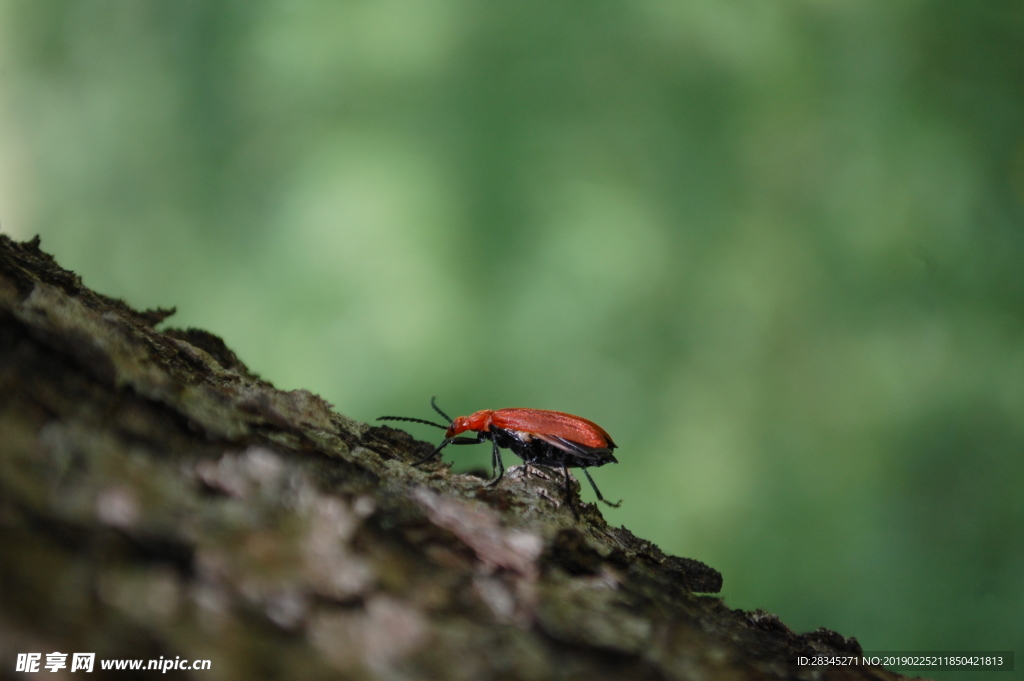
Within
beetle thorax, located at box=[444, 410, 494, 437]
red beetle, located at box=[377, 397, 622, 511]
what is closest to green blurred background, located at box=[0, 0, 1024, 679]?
beetle thorax, located at box=[444, 410, 494, 437]

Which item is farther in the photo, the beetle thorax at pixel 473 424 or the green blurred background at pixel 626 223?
the green blurred background at pixel 626 223

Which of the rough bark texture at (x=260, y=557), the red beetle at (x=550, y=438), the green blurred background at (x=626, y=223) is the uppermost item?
the green blurred background at (x=626, y=223)

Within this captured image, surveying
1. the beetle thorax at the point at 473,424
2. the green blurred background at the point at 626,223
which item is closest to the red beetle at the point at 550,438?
the beetle thorax at the point at 473,424

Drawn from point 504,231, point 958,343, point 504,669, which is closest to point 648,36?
point 504,231

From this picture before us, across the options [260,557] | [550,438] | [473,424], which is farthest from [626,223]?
[260,557]

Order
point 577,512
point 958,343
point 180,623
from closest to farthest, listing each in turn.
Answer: point 180,623
point 577,512
point 958,343

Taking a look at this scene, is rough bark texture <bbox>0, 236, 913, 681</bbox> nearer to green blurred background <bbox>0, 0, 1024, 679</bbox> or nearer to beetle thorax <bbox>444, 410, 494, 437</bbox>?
beetle thorax <bbox>444, 410, 494, 437</bbox>

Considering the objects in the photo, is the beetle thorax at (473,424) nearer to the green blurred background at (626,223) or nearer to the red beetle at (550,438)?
the red beetle at (550,438)

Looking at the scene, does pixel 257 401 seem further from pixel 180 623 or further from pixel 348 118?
pixel 348 118
